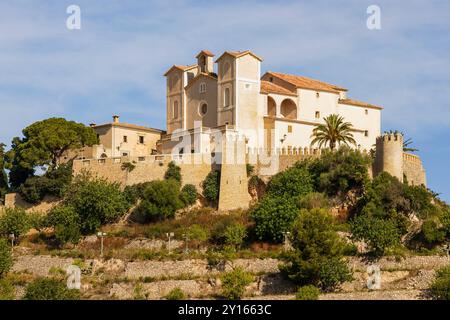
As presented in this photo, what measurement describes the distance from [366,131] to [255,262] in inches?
783

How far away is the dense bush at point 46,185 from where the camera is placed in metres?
64.9

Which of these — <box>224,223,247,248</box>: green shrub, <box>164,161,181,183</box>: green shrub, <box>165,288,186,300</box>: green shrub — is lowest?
<box>165,288,186,300</box>: green shrub

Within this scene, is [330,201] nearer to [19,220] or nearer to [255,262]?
[255,262]

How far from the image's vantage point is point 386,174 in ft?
191

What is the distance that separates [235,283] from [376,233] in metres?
7.39

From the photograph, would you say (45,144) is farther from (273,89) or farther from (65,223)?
(273,89)

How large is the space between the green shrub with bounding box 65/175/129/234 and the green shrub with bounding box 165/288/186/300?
12.1m

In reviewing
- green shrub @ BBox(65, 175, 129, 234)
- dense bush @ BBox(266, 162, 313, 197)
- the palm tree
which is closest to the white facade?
the palm tree

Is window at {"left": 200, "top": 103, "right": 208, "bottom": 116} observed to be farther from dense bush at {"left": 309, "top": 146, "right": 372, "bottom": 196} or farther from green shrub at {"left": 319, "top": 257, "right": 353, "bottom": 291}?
green shrub at {"left": 319, "top": 257, "right": 353, "bottom": 291}

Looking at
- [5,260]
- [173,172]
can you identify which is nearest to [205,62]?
[173,172]

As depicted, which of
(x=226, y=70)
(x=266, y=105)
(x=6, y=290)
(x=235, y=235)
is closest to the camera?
(x=6, y=290)

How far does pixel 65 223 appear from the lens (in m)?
60.4

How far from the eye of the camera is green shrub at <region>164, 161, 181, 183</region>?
6303cm
